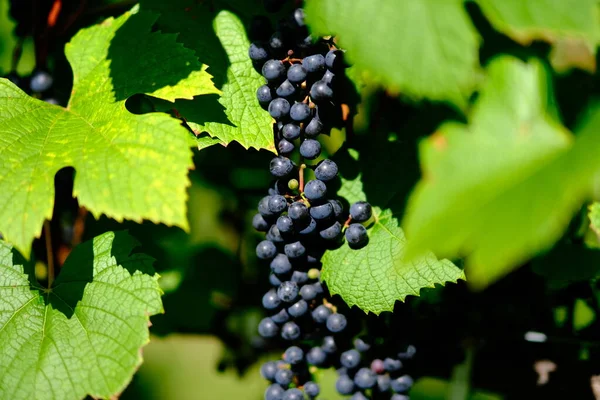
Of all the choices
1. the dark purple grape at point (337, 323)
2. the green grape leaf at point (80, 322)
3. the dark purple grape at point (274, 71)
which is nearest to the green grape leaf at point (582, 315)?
the dark purple grape at point (337, 323)

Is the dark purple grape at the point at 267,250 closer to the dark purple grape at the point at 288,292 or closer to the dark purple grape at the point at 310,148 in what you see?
the dark purple grape at the point at 288,292

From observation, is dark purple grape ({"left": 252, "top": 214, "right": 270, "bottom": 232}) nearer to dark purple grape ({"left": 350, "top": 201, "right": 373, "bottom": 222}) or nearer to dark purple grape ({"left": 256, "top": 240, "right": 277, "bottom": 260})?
dark purple grape ({"left": 256, "top": 240, "right": 277, "bottom": 260})

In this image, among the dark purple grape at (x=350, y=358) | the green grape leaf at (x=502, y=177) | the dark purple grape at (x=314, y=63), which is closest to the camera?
the green grape leaf at (x=502, y=177)

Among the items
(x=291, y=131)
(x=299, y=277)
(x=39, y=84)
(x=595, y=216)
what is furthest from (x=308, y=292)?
(x=39, y=84)

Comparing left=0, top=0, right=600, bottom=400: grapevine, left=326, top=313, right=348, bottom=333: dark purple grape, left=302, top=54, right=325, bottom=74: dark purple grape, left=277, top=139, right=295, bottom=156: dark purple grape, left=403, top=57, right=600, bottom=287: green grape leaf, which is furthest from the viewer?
left=326, top=313, right=348, bottom=333: dark purple grape

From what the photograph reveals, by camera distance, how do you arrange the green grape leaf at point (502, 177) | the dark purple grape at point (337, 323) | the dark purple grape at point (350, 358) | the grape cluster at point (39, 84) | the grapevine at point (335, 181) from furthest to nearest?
the grape cluster at point (39, 84) → the dark purple grape at point (350, 358) → the dark purple grape at point (337, 323) → the grapevine at point (335, 181) → the green grape leaf at point (502, 177)

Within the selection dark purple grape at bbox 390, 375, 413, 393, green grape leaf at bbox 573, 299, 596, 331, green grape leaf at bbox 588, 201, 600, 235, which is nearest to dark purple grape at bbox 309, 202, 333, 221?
dark purple grape at bbox 390, 375, 413, 393
